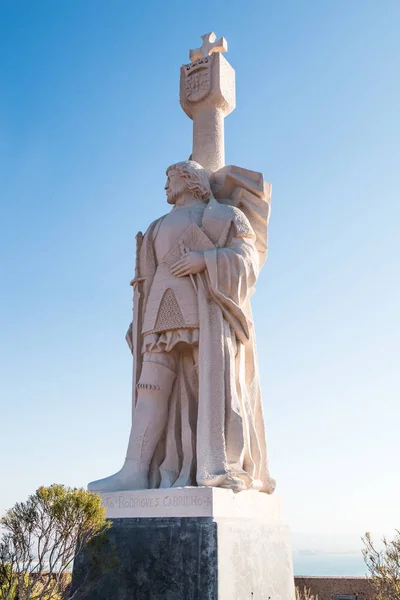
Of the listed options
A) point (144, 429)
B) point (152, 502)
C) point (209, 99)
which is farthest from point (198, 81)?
point (152, 502)

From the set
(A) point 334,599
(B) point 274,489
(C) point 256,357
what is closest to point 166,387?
(C) point 256,357

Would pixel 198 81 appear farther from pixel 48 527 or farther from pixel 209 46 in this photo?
pixel 48 527

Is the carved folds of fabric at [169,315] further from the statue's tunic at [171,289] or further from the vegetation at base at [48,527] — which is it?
the vegetation at base at [48,527]

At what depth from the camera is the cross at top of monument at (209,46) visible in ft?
30.4

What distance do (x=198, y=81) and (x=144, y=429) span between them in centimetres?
516

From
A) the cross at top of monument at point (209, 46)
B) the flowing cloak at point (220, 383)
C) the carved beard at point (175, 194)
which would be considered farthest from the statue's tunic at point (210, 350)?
the cross at top of monument at point (209, 46)

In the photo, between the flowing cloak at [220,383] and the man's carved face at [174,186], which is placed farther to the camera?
the man's carved face at [174,186]

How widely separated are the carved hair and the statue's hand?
108 cm

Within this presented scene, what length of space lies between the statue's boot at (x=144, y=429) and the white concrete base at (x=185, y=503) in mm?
269

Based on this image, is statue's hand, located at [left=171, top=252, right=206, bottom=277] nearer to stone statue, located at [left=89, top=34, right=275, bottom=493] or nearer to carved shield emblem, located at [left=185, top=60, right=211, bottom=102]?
stone statue, located at [left=89, top=34, right=275, bottom=493]

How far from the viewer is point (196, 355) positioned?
23.3ft

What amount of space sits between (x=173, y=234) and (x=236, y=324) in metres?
1.40

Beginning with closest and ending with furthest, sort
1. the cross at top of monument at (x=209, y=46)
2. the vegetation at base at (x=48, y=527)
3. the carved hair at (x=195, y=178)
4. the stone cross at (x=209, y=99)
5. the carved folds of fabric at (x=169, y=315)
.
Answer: the vegetation at base at (x=48, y=527)
the carved folds of fabric at (x=169, y=315)
the carved hair at (x=195, y=178)
the stone cross at (x=209, y=99)
the cross at top of monument at (x=209, y=46)

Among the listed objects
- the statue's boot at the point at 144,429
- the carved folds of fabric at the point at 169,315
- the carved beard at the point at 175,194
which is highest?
the carved beard at the point at 175,194
